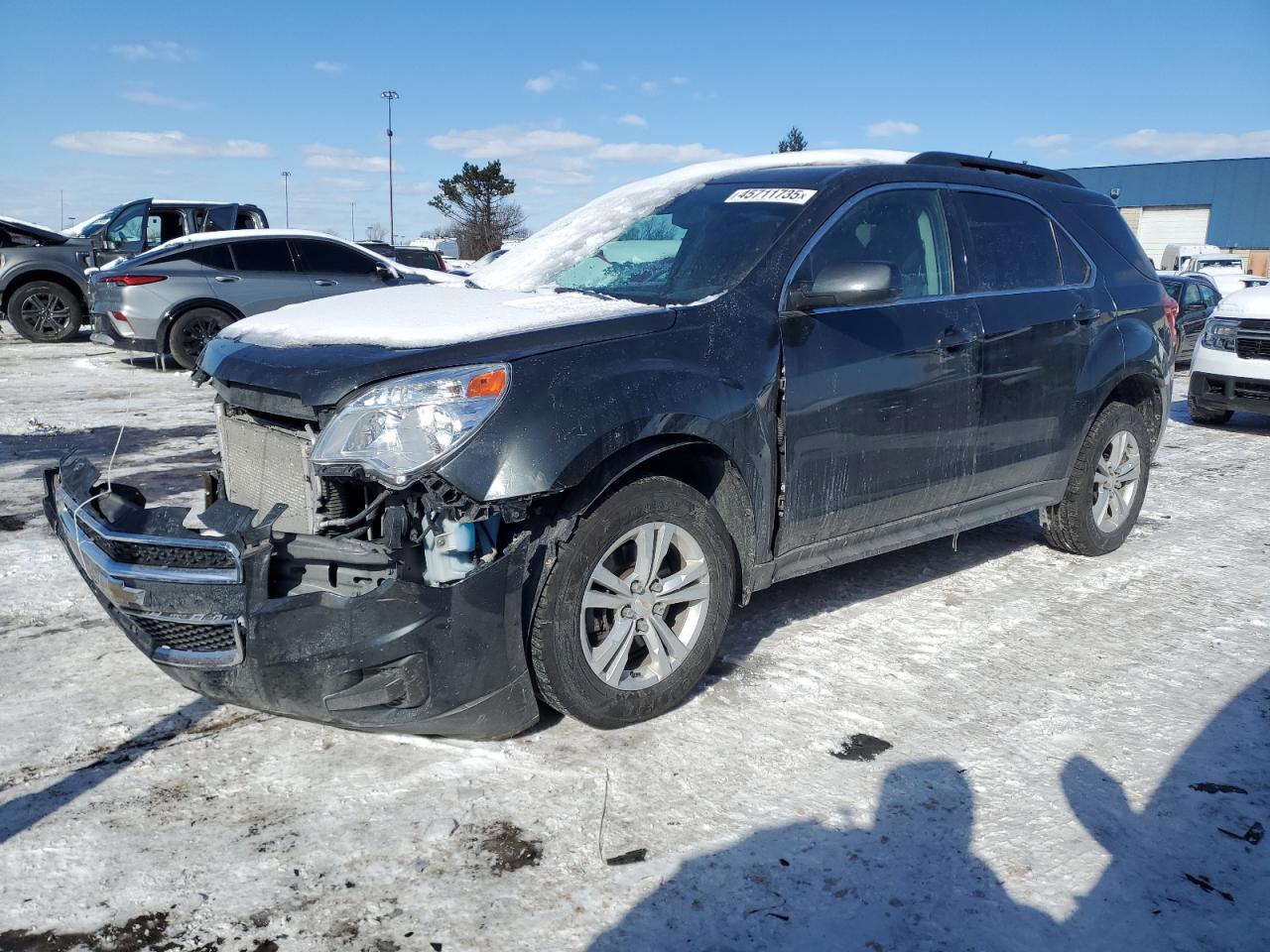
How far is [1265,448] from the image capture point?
884 centimetres

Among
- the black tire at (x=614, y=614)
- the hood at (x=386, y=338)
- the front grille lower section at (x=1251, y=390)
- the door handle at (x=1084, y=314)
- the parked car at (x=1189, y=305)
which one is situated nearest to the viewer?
the hood at (x=386, y=338)

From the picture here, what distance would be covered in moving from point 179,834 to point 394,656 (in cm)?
73

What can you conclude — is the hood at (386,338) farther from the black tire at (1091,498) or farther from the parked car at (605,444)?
the black tire at (1091,498)

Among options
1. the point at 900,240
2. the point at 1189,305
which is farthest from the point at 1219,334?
the point at 900,240

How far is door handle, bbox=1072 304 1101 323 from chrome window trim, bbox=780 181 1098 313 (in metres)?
0.10

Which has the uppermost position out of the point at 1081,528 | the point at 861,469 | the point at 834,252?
the point at 834,252

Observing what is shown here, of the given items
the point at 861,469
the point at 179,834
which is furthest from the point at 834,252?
the point at 179,834

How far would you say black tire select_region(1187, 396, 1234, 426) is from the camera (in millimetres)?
9891

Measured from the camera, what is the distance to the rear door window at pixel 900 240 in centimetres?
387

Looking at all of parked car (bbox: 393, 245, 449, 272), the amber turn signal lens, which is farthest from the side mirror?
parked car (bbox: 393, 245, 449, 272)

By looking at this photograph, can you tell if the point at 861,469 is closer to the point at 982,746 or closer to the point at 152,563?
the point at 982,746

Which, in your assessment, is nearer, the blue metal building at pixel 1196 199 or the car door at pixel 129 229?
the car door at pixel 129 229

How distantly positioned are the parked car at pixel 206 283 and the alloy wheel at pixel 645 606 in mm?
9393

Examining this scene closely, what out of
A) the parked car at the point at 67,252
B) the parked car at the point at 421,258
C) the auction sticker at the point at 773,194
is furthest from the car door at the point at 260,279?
the auction sticker at the point at 773,194
